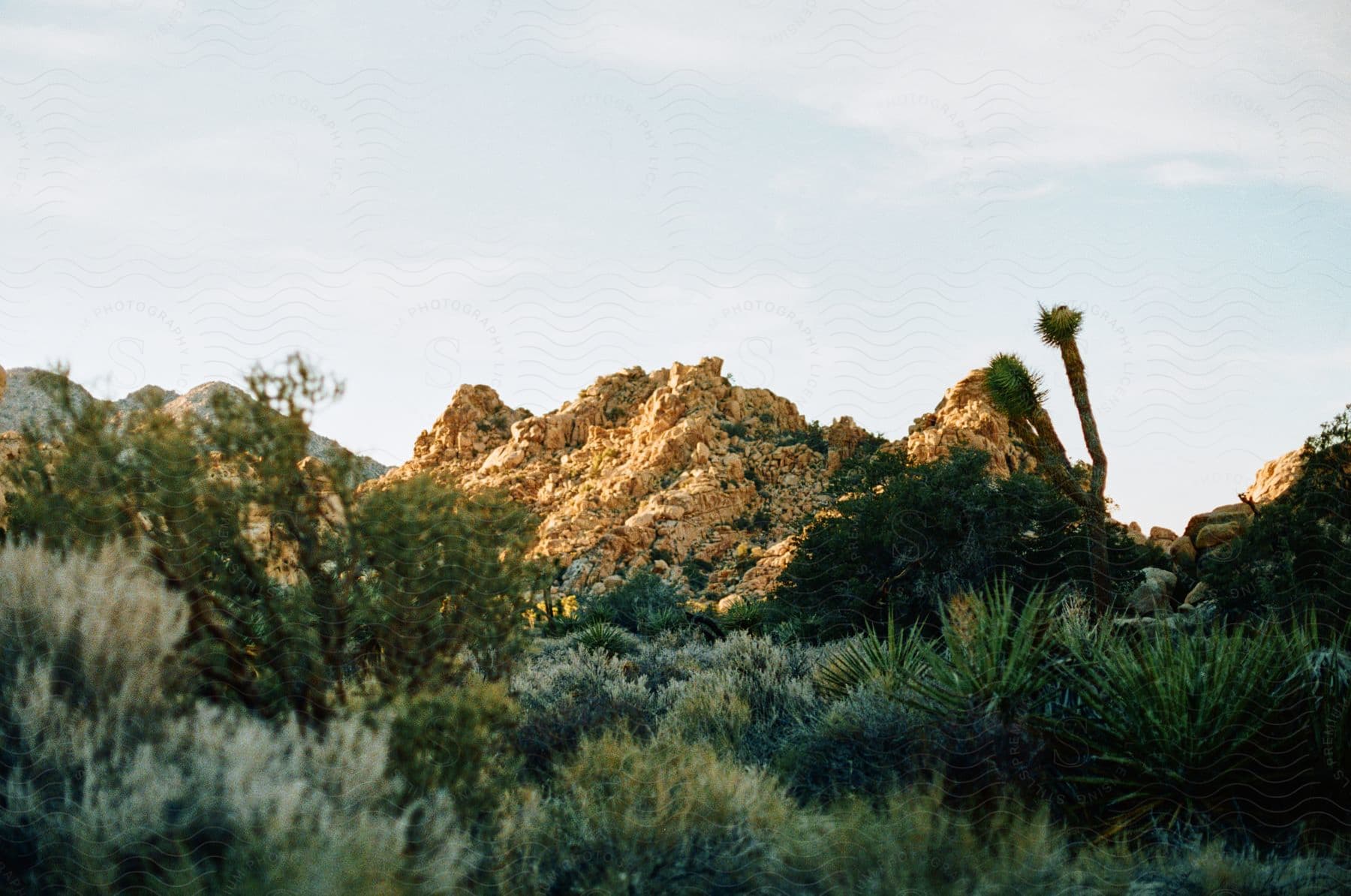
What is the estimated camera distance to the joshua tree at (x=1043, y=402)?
15.8 m

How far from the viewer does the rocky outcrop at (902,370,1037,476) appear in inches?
1206

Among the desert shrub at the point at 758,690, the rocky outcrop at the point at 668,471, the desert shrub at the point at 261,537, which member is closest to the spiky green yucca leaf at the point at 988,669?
the desert shrub at the point at 758,690

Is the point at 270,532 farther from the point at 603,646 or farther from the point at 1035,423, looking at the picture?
the point at 1035,423

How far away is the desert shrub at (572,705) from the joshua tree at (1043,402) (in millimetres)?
8446

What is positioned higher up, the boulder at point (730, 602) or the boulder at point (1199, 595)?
the boulder at point (1199, 595)

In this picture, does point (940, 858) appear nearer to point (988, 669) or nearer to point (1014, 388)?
point (988, 669)

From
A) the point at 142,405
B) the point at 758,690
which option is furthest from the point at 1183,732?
the point at 142,405

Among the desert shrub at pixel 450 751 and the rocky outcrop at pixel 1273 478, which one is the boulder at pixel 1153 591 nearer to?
the rocky outcrop at pixel 1273 478

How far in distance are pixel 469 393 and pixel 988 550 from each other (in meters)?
44.0

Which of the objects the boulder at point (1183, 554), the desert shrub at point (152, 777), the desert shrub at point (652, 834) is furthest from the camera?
the boulder at point (1183, 554)

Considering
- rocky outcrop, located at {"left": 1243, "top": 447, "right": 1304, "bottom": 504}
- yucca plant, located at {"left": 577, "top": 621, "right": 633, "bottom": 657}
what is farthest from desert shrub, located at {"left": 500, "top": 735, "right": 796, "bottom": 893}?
rocky outcrop, located at {"left": 1243, "top": 447, "right": 1304, "bottom": 504}

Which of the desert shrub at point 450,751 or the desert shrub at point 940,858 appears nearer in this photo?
the desert shrub at point 940,858

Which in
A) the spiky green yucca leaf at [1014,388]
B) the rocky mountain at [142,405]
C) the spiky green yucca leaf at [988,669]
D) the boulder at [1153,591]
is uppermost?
the spiky green yucca leaf at [1014,388]

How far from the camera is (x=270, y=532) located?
5.69m
